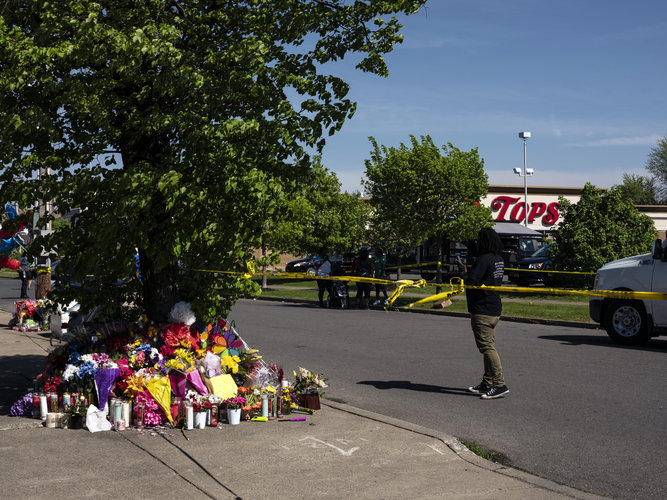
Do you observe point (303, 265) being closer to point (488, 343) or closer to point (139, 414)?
point (488, 343)

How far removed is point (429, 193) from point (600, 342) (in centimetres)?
1262

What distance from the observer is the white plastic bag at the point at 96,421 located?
6566 millimetres

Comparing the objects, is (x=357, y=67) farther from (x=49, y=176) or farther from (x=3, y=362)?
(x=3, y=362)

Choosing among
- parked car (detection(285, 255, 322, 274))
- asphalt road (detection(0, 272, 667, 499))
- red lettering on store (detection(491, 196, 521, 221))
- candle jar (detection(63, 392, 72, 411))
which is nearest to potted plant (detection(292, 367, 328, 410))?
asphalt road (detection(0, 272, 667, 499))

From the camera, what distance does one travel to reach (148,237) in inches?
293

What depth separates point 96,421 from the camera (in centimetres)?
661

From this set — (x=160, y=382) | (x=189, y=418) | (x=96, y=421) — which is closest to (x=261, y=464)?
(x=189, y=418)

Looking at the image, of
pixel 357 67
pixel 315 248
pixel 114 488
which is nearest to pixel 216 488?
pixel 114 488

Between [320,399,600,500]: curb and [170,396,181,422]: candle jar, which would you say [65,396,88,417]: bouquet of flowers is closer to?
[170,396,181,422]: candle jar

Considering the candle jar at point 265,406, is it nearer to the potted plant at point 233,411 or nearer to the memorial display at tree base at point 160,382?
the memorial display at tree base at point 160,382

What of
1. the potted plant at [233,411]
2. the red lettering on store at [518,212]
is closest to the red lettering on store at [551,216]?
the red lettering on store at [518,212]

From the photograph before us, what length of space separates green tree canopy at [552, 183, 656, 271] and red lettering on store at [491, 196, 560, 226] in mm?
29141

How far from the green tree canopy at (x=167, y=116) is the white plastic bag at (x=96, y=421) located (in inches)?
58.3

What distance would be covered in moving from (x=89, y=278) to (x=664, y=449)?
5.97 metres
